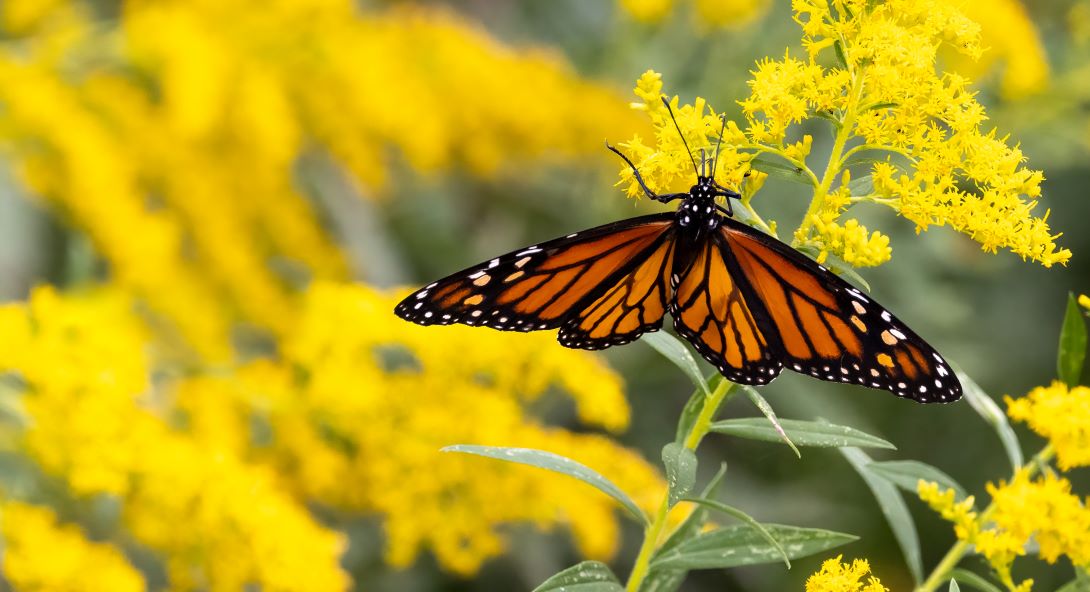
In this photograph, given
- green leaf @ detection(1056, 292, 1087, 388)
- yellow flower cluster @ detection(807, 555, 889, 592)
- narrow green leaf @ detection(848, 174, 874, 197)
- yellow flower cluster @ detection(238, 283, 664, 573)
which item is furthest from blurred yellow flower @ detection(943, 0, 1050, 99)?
yellow flower cluster @ detection(807, 555, 889, 592)

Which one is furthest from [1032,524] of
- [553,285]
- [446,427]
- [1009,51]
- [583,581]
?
[1009,51]

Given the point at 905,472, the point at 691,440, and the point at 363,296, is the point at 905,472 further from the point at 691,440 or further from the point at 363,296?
the point at 363,296

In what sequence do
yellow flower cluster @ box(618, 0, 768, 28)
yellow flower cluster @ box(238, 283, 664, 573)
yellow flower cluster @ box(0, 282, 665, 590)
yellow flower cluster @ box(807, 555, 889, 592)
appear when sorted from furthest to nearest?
yellow flower cluster @ box(618, 0, 768, 28) < yellow flower cluster @ box(238, 283, 664, 573) < yellow flower cluster @ box(0, 282, 665, 590) < yellow flower cluster @ box(807, 555, 889, 592)

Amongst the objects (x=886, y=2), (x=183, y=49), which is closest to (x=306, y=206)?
(x=183, y=49)

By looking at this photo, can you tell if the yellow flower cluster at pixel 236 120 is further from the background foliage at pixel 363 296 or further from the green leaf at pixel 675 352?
the green leaf at pixel 675 352

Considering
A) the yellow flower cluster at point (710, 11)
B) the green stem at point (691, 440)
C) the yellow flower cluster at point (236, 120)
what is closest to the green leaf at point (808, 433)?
the green stem at point (691, 440)

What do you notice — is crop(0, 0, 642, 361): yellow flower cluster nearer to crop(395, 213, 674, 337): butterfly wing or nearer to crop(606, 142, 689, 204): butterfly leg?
crop(395, 213, 674, 337): butterfly wing
